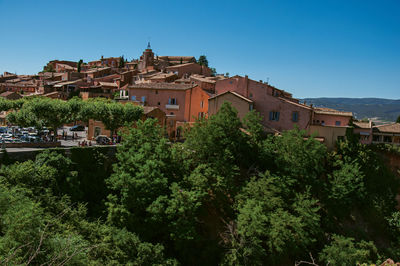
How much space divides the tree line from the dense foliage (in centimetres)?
775

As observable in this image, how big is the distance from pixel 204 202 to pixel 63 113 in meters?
18.0

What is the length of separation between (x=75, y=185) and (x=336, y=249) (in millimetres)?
22563

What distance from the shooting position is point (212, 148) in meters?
31.1

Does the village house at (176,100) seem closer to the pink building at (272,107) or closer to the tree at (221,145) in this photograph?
the pink building at (272,107)

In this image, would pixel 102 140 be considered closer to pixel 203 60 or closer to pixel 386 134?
pixel 386 134

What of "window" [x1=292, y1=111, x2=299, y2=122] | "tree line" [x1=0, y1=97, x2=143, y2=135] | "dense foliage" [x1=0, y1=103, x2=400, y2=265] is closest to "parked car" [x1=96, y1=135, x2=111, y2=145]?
"tree line" [x1=0, y1=97, x2=143, y2=135]

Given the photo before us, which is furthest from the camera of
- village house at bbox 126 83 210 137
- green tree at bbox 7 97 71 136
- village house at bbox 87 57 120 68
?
village house at bbox 87 57 120 68

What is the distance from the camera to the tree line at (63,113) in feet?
109

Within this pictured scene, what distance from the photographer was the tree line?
33.4 m

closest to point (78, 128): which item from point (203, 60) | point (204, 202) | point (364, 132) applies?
point (204, 202)

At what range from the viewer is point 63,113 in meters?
34.4

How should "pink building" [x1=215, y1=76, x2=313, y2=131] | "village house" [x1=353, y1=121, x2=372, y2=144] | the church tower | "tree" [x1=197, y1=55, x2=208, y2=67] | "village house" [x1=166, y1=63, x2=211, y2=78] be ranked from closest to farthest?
"pink building" [x1=215, y1=76, x2=313, y2=131] → "village house" [x1=353, y1=121, x2=372, y2=144] → "village house" [x1=166, y1=63, x2=211, y2=78] → the church tower → "tree" [x1=197, y1=55, x2=208, y2=67]

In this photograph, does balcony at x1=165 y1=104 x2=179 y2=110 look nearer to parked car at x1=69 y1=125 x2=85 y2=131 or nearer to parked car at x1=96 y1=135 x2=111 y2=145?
parked car at x1=96 y1=135 x2=111 y2=145

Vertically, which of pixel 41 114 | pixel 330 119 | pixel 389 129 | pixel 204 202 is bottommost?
pixel 204 202
